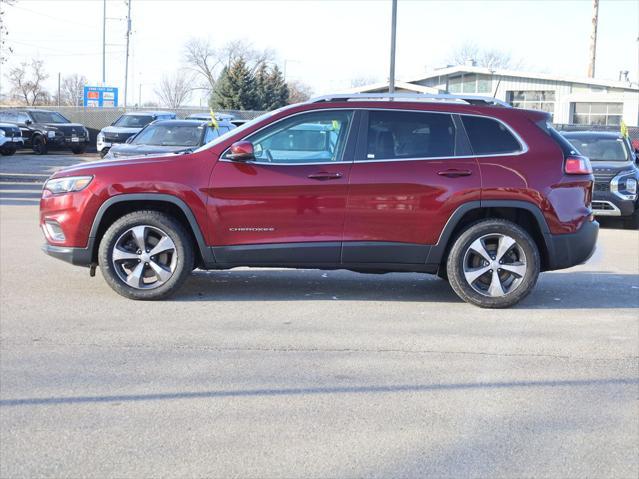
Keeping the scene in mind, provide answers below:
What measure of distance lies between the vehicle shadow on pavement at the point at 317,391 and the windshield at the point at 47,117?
106 feet

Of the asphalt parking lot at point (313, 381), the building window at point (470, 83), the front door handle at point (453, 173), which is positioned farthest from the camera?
the building window at point (470, 83)

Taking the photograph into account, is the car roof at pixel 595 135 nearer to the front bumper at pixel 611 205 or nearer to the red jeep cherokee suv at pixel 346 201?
the front bumper at pixel 611 205

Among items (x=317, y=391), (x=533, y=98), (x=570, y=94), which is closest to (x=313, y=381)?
(x=317, y=391)

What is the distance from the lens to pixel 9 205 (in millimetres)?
16391

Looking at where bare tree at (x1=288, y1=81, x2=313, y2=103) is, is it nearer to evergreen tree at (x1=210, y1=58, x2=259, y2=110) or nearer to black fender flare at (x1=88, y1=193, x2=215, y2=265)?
evergreen tree at (x1=210, y1=58, x2=259, y2=110)

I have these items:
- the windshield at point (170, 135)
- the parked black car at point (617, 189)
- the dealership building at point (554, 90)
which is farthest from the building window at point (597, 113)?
the windshield at point (170, 135)

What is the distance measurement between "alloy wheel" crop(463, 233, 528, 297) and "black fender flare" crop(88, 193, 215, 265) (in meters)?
2.30

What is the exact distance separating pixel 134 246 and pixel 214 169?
1.01 m

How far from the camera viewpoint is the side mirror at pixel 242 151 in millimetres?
7535

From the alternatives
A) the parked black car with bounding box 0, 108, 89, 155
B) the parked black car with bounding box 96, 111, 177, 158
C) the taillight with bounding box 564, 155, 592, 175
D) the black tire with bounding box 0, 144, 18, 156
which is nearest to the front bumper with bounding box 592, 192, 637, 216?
the taillight with bounding box 564, 155, 592, 175

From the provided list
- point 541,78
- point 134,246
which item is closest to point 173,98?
point 541,78

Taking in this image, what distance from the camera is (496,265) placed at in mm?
7750

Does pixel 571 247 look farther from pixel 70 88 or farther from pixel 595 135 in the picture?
pixel 70 88

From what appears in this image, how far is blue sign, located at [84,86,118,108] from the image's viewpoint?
6006 cm
